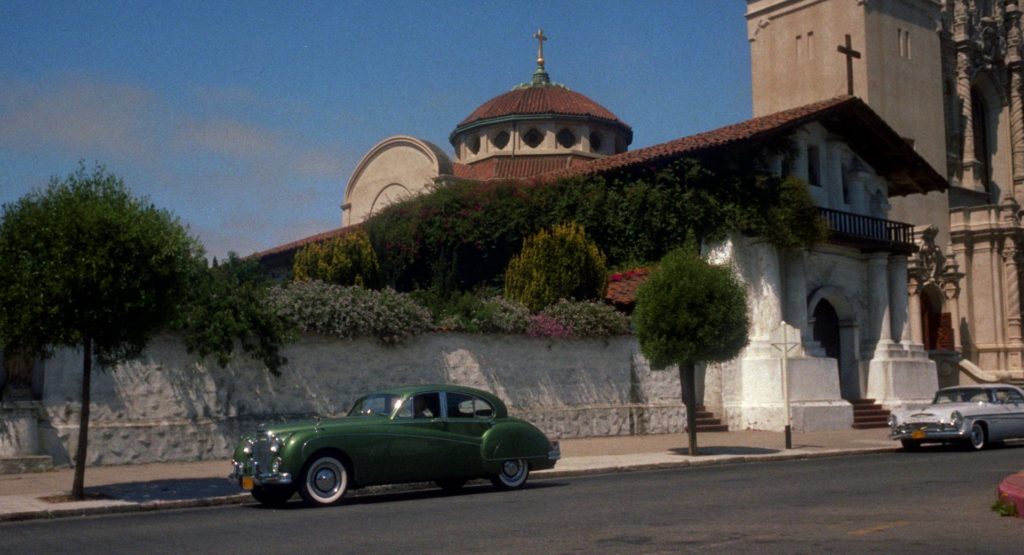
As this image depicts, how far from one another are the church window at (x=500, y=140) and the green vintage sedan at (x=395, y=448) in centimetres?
3093

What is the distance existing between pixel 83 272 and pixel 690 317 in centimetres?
1070

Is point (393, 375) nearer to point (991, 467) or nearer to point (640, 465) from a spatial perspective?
point (640, 465)

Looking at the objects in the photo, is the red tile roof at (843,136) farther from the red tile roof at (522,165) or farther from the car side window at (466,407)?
the car side window at (466,407)

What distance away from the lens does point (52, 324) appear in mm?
13688

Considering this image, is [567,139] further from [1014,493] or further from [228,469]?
[1014,493]

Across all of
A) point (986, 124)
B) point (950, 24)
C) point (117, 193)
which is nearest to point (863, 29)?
point (950, 24)

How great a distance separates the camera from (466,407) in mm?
14336

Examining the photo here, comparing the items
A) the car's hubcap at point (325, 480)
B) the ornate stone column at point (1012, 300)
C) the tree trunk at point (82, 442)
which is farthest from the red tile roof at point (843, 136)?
the tree trunk at point (82, 442)

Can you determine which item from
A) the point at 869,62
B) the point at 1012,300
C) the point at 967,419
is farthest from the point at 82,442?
the point at 1012,300

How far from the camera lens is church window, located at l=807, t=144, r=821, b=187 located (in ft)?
103

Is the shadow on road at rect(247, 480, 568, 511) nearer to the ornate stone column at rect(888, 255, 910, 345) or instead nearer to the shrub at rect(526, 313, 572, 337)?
the shrub at rect(526, 313, 572, 337)

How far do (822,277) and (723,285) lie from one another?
37.6ft

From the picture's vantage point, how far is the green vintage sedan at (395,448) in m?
12.7

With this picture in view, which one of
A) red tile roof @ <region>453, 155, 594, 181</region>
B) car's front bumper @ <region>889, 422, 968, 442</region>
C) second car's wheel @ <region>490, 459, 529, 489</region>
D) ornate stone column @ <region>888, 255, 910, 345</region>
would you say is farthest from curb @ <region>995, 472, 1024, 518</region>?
red tile roof @ <region>453, 155, 594, 181</region>
